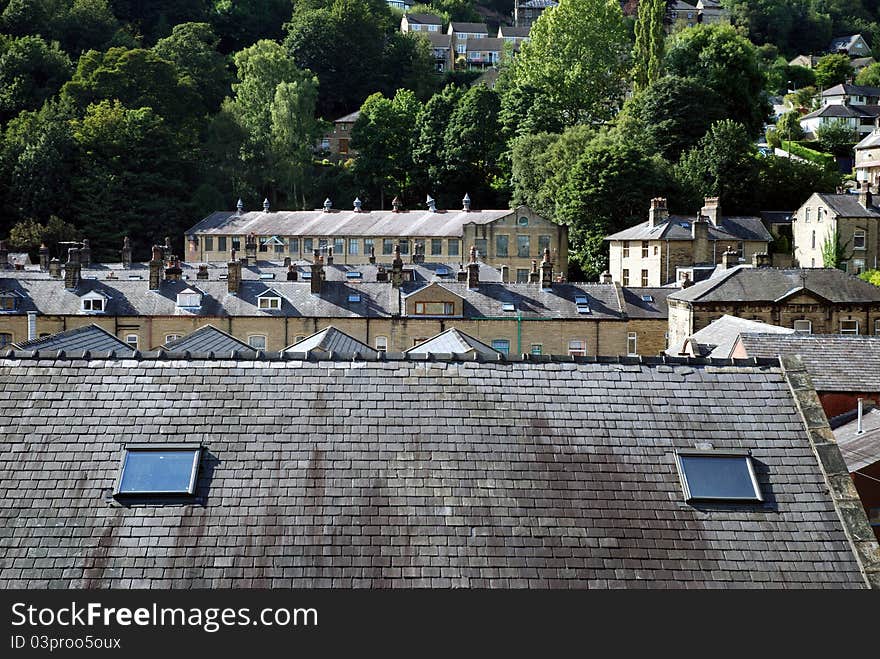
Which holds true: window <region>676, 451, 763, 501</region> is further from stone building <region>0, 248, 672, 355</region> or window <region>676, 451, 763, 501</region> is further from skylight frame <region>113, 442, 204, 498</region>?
stone building <region>0, 248, 672, 355</region>

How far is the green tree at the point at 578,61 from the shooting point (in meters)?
92.2

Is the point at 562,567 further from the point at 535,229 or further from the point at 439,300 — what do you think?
the point at 535,229

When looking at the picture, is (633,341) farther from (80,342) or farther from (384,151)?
(384,151)

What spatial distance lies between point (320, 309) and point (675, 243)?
79.1ft

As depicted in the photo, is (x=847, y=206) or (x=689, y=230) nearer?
(x=689, y=230)

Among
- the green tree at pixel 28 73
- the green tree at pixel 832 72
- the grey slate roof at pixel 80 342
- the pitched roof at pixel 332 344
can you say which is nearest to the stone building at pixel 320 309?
the pitched roof at pixel 332 344

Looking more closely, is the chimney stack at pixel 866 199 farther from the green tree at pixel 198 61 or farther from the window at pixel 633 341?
the green tree at pixel 198 61

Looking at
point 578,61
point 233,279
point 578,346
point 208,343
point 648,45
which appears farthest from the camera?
point 578,61

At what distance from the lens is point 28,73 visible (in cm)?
10394

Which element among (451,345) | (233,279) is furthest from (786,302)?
(233,279)

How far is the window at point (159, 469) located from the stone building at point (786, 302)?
1504 inches

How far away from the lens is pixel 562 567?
10.8 metres

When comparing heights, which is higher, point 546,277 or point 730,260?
point 546,277

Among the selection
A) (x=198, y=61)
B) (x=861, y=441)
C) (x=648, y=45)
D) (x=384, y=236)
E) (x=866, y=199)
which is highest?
(x=861, y=441)
